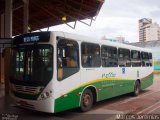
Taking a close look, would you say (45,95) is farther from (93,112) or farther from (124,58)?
(124,58)

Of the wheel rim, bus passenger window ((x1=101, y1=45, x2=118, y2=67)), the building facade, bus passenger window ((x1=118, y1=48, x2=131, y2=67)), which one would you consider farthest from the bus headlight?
the building facade

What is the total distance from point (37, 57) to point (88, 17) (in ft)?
39.3

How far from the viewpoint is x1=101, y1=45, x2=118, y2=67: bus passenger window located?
10844 millimetres

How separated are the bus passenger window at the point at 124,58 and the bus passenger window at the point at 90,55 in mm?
2017

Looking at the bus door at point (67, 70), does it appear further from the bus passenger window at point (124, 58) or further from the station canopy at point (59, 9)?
the station canopy at point (59, 9)

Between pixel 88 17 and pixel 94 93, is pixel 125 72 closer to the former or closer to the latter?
pixel 94 93

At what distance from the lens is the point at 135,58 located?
14.0m

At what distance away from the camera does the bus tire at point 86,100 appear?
9.59m

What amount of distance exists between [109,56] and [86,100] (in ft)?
7.87

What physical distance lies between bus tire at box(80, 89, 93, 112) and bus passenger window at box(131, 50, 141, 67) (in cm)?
438

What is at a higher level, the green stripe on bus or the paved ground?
the green stripe on bus

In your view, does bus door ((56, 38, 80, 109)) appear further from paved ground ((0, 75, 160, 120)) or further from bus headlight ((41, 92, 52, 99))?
paved ground ((0, 75, 160, 120))

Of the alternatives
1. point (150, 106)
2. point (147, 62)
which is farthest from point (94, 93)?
point (147, 62)

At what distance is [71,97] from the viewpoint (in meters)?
8.83
